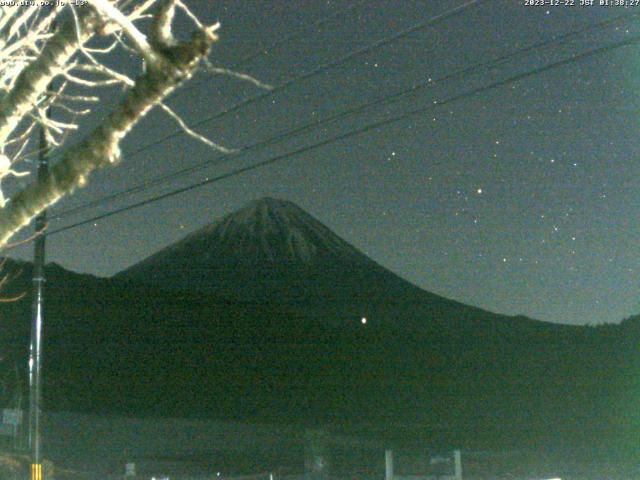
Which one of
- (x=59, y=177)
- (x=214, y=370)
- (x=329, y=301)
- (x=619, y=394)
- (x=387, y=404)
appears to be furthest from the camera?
(x=329, y=301)

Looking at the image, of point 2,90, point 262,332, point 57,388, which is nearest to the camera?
point 2,90

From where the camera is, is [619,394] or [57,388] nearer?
[619,394]

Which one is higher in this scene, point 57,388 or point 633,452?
point 57,388

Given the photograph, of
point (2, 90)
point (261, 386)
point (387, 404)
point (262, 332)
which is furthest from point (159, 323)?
point (2, 90)

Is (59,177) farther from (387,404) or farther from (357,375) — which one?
(357,375)

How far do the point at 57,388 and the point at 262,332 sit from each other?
39.4m

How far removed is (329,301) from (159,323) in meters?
84.0

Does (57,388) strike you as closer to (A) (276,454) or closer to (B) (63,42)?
(A) (276,454)

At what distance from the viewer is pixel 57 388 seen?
6950cm

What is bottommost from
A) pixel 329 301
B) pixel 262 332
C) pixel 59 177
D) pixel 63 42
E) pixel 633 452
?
pixel 633 452

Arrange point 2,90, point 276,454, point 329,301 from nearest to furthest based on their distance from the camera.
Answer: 1. point 2,90
2. point 276,454
3. point 329,301

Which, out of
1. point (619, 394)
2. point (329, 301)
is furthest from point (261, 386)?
point (329, 301)

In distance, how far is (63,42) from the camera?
4.21 m

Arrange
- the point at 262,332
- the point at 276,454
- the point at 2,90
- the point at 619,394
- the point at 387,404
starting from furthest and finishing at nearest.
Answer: the point at 262,332, the point at 387,404, the point at 619,394, the point at 276,454, the point at 2,90
